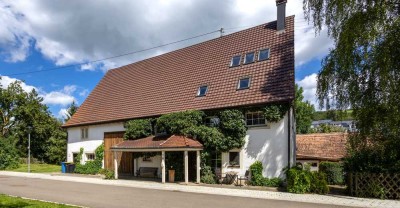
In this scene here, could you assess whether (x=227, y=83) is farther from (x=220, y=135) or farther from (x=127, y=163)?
(x=127, y=163)

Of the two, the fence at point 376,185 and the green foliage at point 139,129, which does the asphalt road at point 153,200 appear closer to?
the fence at point 376,185

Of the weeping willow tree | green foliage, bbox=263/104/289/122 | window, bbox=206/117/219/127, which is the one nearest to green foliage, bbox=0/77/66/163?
window, bbox=206/117/219/127

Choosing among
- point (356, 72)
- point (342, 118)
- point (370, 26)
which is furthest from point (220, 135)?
point (370, 26)

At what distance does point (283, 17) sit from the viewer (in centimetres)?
2244

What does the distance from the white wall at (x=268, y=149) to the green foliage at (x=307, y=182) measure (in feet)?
7.27

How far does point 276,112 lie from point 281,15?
7492mm

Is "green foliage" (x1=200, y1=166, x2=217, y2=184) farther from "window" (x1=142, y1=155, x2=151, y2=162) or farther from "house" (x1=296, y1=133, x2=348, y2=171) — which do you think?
"house" (x1=296, y1=133, x2=348, y2=171)

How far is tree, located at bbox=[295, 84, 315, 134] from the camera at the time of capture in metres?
57.4

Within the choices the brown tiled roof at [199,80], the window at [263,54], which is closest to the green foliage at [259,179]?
the brown tiled roof at [199,80]

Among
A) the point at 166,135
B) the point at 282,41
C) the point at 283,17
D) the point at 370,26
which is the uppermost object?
the point at 283,17

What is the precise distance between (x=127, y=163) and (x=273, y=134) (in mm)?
11703

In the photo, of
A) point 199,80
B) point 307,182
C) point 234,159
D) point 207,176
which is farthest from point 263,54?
point 307,182

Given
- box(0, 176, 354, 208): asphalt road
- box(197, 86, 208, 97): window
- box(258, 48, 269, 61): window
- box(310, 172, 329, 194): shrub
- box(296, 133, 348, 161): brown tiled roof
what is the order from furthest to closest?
box(296, 133, 348, 161): brown tiled roof < box(197, 86, 208, 97): window < box(258, 48, 269, 61): window < box(310, 172, 329, 194): shrub < box(0, 176, 354, 208): asphalt road

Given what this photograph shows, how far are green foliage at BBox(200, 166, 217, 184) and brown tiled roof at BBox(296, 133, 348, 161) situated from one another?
11.0 metres
